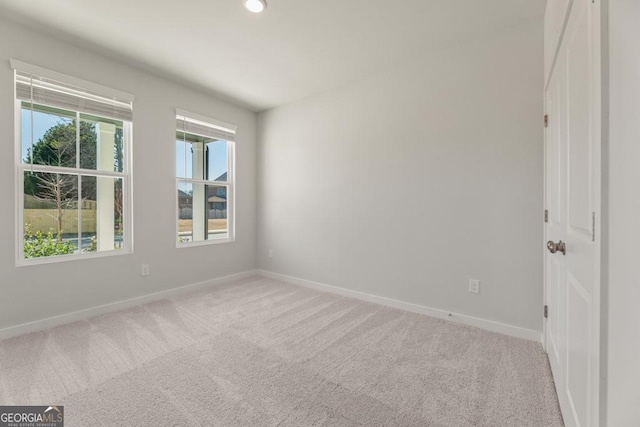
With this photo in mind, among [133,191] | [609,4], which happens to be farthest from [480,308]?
[133,191]

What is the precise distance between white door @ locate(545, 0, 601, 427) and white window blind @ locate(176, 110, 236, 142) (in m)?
3.62

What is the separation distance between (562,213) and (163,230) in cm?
371

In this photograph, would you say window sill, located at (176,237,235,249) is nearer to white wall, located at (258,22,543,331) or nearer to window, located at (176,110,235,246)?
window, located at (176,110,235,246)

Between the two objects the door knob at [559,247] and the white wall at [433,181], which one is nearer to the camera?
the door knob at [559,247]

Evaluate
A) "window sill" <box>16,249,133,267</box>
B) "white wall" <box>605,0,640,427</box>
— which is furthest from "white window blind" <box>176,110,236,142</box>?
"white wall" <box>605,0,640,427</box>

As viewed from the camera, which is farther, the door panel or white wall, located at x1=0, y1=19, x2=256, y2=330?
white wall, located at x1=0, y1=19, x2=256, y2=330

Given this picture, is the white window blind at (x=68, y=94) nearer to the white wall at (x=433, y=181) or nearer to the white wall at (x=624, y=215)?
the white wall at (x=433, y=181)

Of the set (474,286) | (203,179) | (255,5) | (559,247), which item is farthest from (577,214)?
(203,179)

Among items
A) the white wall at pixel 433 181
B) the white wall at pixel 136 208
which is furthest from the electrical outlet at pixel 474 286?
the white wall at pixel 136 208

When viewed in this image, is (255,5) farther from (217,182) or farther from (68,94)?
(217,182)

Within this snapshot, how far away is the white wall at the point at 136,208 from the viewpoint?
2.29 m

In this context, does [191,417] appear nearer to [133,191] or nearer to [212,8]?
[133,191]

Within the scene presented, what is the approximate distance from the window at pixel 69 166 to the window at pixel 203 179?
24.5 inches

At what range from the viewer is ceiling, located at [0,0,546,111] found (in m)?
2.11
